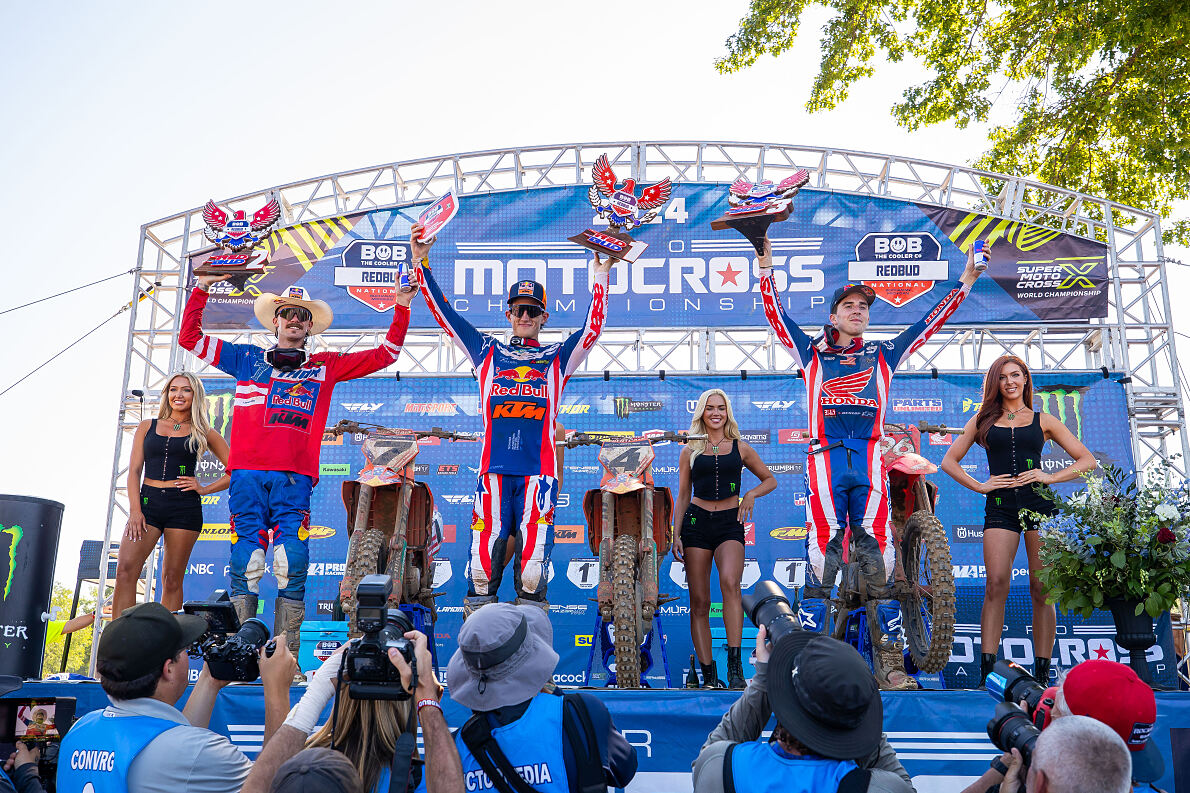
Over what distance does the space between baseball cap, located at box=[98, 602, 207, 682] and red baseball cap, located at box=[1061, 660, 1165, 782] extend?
2.14m

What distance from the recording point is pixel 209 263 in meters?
5.27

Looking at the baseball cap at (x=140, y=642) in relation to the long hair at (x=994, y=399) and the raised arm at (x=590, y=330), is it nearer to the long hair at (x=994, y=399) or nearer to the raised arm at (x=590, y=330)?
the raised arm at (x=590, y=330)

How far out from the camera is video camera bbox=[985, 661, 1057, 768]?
6.99ft

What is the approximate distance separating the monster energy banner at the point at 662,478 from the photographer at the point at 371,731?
519cm

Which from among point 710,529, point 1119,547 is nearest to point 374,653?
point 710,529

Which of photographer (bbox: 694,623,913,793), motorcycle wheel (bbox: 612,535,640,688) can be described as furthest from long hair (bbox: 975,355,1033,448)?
photographer (bbox: 694,623,913,793)

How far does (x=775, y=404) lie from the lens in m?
8.05

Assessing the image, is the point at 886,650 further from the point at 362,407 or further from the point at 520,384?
the point at 362,407

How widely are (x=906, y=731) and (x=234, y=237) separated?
4.42 metres

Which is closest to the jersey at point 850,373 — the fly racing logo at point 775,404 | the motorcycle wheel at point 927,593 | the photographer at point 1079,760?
the motorcycle wheel at point 927,593

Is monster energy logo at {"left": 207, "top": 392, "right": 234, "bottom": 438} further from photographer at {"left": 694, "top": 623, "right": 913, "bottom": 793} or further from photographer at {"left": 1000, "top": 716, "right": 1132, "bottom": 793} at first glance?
photographer at {"left": 1000, "top": 716, "right": 1132, "bottom": 793}

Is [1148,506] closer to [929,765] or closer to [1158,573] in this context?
[1158,573]

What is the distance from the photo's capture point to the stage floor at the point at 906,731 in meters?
3.72

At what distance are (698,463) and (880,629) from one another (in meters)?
1.34
